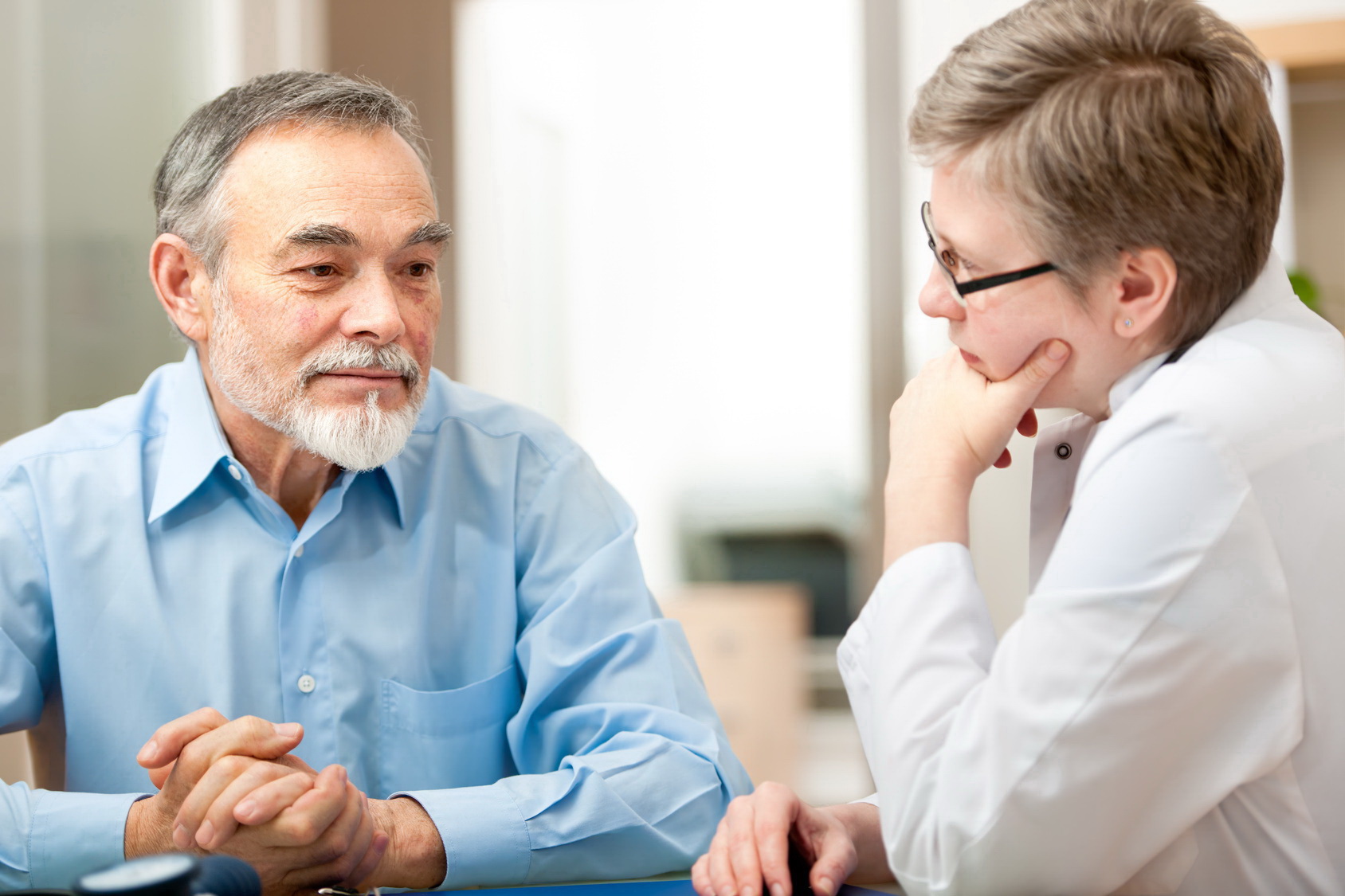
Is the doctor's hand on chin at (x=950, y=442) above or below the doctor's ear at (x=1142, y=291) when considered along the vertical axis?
below

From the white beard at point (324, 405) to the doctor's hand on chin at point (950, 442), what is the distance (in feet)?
1.93

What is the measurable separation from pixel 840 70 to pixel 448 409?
7.19 ft

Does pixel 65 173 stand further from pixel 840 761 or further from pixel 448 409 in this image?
pixel 840 761

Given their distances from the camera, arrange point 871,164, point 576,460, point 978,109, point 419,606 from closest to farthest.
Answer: point 978,109, point 419,606, point 576,460, point 871,164

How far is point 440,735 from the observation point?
1.35 meters

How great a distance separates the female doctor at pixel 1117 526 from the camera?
799 millimetres

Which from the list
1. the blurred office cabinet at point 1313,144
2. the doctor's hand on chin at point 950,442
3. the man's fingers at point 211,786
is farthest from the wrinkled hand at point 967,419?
the blurred office cabinet at point 1313,144

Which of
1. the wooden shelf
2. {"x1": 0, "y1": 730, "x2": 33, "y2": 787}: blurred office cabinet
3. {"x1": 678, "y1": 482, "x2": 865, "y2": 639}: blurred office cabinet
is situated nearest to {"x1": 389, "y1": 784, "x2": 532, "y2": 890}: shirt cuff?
{"x1": 0, "y1": 730, "x2": 33, "y2": 787}: blurred office cabinet

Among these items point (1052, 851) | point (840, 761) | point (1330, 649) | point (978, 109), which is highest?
point (978, 109)

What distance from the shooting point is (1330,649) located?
0.83m

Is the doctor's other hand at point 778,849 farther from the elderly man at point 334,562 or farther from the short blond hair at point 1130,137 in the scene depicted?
the short blond hair at point 1130,137

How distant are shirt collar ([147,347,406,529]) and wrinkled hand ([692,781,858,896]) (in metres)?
0.62

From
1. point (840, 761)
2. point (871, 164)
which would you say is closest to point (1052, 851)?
point (871, 164)

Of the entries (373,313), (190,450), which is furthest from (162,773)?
(373,313)
